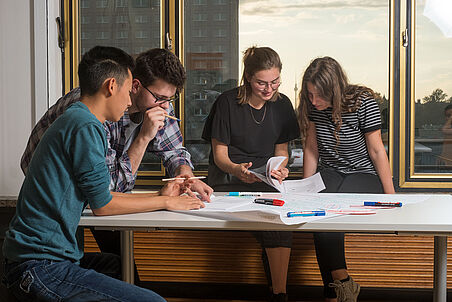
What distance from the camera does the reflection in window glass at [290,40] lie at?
3104 millimetres

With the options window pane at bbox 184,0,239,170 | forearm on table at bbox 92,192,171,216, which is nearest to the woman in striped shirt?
window pane at bbox 184,0,239,170

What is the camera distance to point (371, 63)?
10.2 feet

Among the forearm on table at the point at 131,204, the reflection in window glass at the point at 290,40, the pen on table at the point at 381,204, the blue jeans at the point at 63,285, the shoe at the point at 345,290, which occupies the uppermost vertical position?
the reflection in window glass at the point at 290,40

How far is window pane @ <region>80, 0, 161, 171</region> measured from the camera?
10.7 ft

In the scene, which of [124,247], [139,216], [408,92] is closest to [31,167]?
[139,216]

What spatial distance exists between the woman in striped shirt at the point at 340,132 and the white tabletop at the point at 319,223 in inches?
45.5

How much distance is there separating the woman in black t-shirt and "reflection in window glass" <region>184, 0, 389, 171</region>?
67mm

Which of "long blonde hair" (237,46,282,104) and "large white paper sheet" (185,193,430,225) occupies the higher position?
"long blonde hair" (237,46,282,104)

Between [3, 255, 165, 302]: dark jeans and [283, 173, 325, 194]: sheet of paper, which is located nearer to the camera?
[3, 255, 165, 302]: dark jeans

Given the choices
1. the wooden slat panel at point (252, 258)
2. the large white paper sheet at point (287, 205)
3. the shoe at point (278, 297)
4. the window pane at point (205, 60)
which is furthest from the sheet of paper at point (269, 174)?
the window pane at point (205, 60)

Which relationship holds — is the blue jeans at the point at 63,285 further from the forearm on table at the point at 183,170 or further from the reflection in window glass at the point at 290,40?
the reflection in window glass at the point at 290,40

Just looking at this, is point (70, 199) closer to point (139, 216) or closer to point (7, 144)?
point (139, 216)

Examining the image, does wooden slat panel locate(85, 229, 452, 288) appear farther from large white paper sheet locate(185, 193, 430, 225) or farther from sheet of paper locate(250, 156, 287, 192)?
large white paper sheet locate(185, 193, 430, 225)

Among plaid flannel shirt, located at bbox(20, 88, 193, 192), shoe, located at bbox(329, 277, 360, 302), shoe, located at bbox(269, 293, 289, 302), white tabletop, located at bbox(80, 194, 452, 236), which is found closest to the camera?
white tabletop, located at bbox(80, 194, 452, 236)
